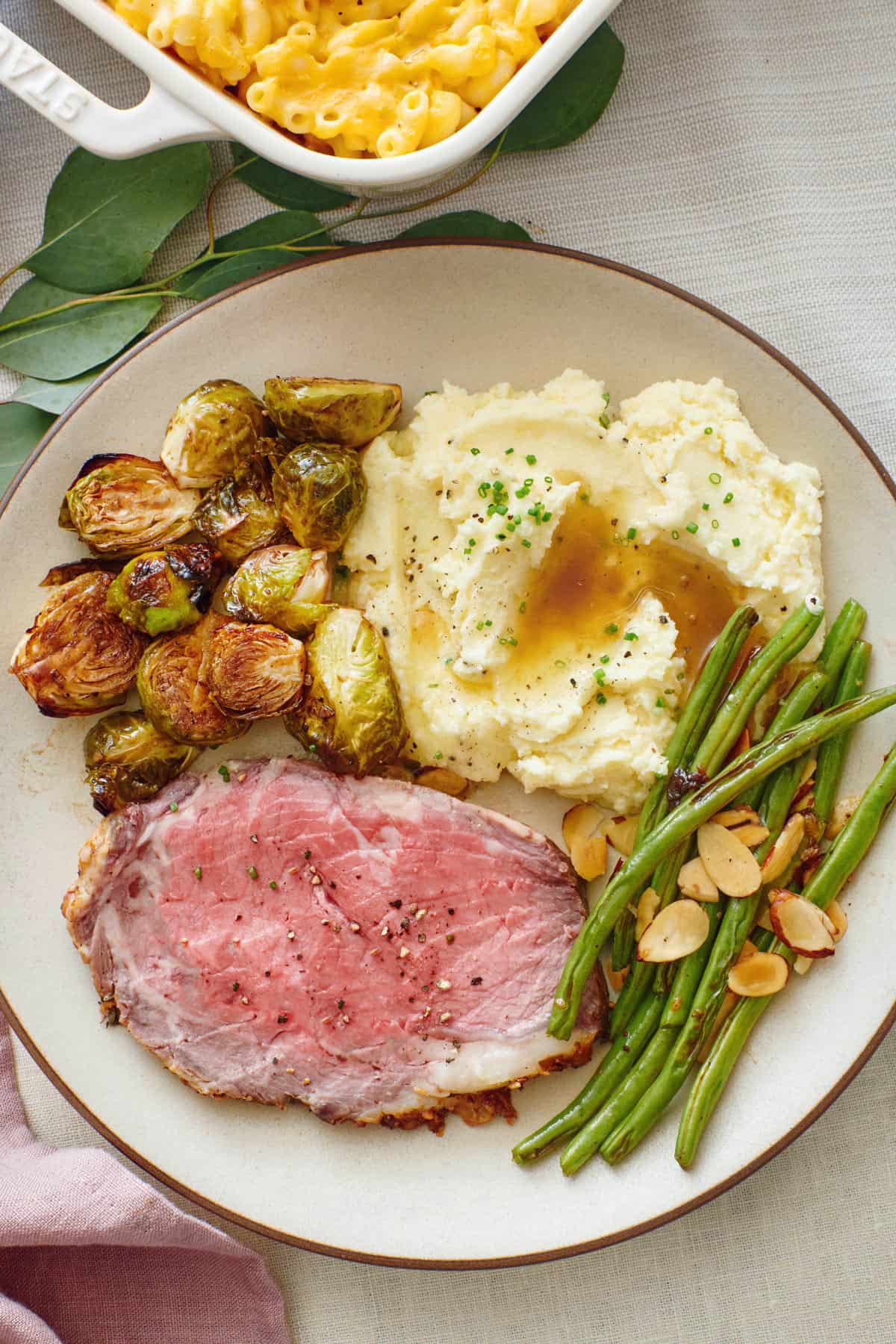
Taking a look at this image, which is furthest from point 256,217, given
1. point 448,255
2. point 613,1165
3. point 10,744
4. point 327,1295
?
point 327,1295

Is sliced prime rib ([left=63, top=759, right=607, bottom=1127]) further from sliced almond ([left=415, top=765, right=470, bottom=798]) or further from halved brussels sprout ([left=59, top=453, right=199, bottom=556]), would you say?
halved brussels sprout ([left=59, top=453, right=199, bottom=556])

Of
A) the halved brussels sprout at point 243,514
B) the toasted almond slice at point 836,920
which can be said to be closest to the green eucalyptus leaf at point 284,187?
the halved brussels sprout at point 243,514

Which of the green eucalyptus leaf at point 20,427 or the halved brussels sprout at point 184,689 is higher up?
the green eucalyptus leaf at point 20,427

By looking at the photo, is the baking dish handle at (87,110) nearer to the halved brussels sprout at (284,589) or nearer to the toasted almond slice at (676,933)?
the halved brussels sprout at (284,589)

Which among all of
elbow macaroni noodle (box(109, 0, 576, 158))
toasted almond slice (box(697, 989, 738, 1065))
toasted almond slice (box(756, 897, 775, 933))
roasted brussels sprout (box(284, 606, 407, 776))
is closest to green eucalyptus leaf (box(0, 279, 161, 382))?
elbow macaroni noodle (box(109, 0, 576, 158))

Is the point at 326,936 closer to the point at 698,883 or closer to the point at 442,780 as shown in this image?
the point at 442,780

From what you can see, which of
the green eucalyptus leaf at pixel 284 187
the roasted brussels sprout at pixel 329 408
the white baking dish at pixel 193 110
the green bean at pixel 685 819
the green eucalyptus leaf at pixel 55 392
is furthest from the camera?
the green eucalyptus leaf at pixel 55 392

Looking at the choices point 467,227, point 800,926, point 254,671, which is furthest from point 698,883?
point 467,227
